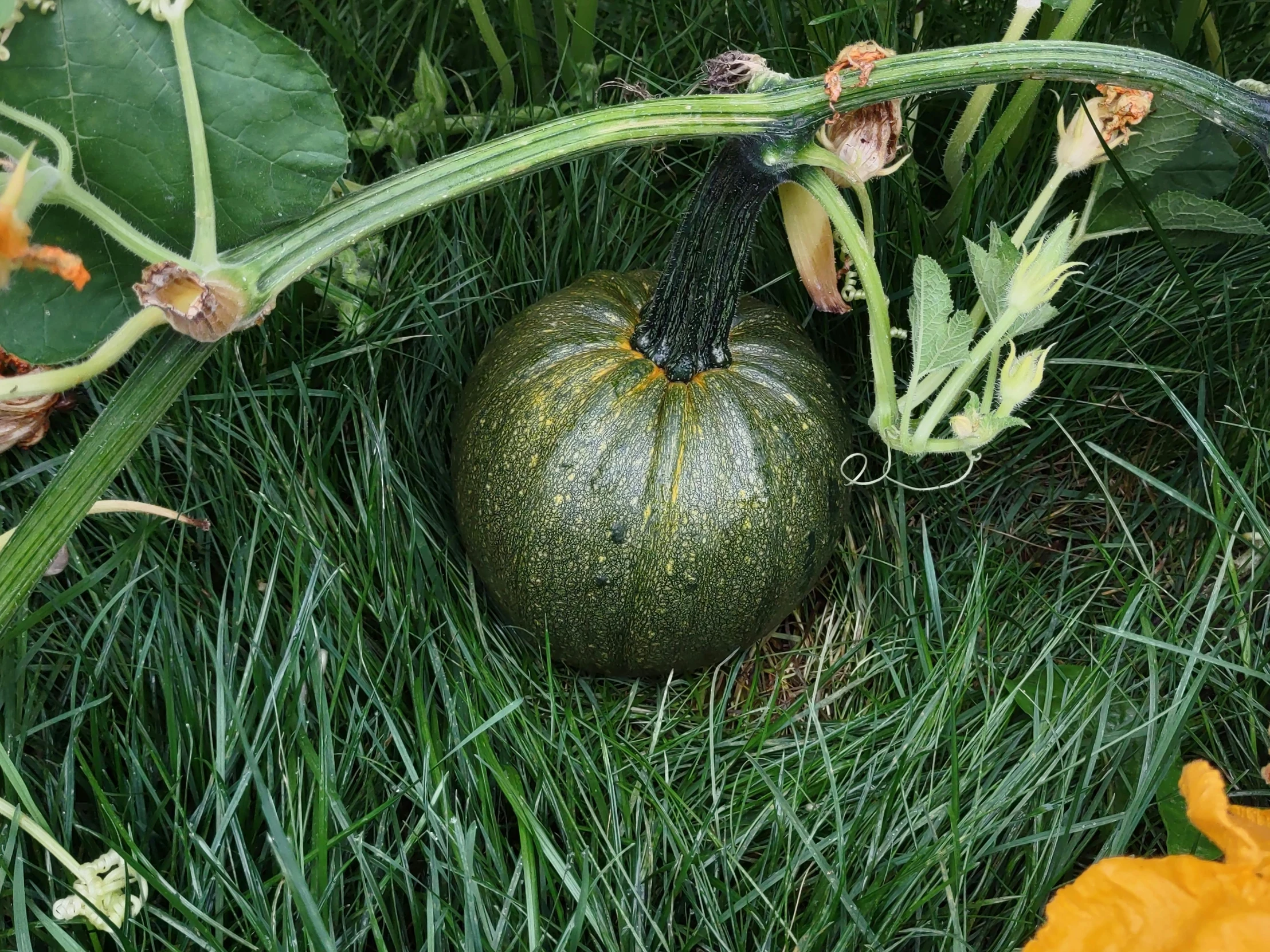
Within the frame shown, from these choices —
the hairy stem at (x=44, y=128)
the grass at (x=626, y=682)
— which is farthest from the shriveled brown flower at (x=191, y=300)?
the grass at (x=626, y=682)

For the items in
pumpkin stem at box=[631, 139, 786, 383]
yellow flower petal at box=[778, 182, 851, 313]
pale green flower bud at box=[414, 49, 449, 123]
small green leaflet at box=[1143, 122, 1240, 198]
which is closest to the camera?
pumpkin stem at box=[631, 139, 786, 383]

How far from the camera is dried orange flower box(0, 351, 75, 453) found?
4.90 ft

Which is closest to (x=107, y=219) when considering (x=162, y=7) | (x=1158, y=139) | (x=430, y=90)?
(x=162, y=7)

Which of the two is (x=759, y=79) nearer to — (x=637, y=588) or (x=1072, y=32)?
(x=1072, y=32)

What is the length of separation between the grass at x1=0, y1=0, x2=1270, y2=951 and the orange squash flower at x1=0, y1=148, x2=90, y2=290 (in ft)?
1.96

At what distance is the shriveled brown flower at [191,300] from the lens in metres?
0.96

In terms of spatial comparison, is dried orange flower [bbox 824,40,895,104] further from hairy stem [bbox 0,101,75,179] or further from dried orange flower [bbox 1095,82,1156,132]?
hairy stem [bbox 0,101,75,179]

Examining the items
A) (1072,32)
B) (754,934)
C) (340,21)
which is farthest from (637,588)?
(340,21)

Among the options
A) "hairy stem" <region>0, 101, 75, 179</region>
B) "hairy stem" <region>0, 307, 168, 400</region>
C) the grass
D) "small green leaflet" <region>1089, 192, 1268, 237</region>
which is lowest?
the grass

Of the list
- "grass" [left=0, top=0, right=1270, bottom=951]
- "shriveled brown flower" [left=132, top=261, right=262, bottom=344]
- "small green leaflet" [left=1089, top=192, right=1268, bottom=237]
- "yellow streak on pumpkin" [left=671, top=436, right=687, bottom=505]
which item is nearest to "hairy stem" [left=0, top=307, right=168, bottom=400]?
"shriveled brown flower" [left=132, top=261, right=262, bottom=344]

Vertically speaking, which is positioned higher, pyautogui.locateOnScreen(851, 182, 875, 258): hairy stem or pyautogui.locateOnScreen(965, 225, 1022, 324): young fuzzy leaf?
pyautogui.locateOnScreen(851, 182, 875, 258): hairy stem

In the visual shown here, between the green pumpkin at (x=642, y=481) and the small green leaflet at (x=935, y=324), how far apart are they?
0.25 metres

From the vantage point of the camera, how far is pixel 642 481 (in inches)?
55.1

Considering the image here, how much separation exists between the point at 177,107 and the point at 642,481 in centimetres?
68
